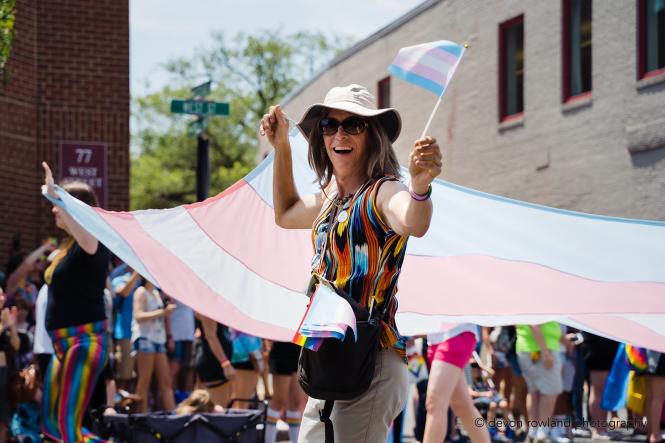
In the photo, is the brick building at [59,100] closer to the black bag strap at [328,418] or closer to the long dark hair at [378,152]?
the long dark hair at [378,152]

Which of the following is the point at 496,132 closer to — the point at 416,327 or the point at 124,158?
the point at 124,158

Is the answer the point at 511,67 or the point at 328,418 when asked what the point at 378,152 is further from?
the point at 511,67

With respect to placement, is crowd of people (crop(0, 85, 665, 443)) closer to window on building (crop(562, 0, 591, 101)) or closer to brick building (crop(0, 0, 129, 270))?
brick building (crop(0, 0, 129, 270))

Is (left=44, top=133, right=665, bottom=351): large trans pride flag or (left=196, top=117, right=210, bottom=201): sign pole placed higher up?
(left=196, top=117, right=210, bottom=201): sign pole

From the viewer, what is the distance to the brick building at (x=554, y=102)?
16938 millimetres

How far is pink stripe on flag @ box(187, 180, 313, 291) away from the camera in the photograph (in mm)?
6645

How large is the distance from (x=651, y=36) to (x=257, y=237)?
11923 millimetres

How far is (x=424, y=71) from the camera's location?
14.3 ft

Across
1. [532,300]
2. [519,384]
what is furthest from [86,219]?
[519,384]

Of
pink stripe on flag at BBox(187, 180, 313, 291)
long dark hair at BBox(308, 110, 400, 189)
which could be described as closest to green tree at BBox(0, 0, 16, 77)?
pink stripe on flag at BBox(187, 180, 313, 291)

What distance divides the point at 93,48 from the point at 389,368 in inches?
508

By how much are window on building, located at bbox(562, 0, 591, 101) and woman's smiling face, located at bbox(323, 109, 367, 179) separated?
14.7m

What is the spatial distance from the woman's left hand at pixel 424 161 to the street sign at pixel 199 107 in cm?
920

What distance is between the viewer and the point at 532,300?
6.57 meters
